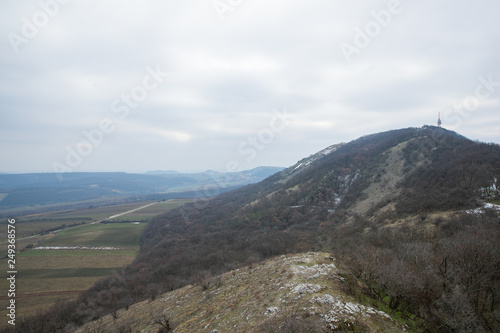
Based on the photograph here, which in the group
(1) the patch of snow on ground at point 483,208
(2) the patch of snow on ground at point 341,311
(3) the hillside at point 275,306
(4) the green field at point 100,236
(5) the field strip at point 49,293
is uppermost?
(1) the patch of snow on ground at point 483,208

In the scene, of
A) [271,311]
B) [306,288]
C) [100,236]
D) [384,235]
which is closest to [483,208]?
[384,235]

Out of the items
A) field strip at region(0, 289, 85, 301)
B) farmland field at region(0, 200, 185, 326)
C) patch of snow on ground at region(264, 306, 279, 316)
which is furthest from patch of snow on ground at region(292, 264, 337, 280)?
field strip at region(0, 289, 85, 301)

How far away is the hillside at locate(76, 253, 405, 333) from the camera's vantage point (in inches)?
457

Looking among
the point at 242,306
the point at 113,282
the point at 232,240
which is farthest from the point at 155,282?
the point at 242,306

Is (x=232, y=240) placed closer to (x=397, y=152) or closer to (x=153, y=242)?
(x=153, y=242)

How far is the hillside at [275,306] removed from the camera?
11.6m

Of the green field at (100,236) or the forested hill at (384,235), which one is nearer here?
the forested hill at (384,235)

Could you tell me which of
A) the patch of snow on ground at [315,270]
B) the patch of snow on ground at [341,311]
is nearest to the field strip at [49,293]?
the patch of snow on ground at [315,270]

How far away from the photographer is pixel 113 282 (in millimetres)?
49719

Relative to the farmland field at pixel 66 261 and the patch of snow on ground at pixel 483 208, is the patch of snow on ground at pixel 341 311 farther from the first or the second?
the farmland field at pixel 66 261

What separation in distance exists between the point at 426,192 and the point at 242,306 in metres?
50.6

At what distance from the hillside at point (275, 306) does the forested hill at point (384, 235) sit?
2.04 meters

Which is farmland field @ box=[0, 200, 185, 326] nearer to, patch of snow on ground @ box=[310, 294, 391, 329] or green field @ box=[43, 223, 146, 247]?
green field @ box=[43, 223, 146, 247]

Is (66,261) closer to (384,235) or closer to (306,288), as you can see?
(306,288)
